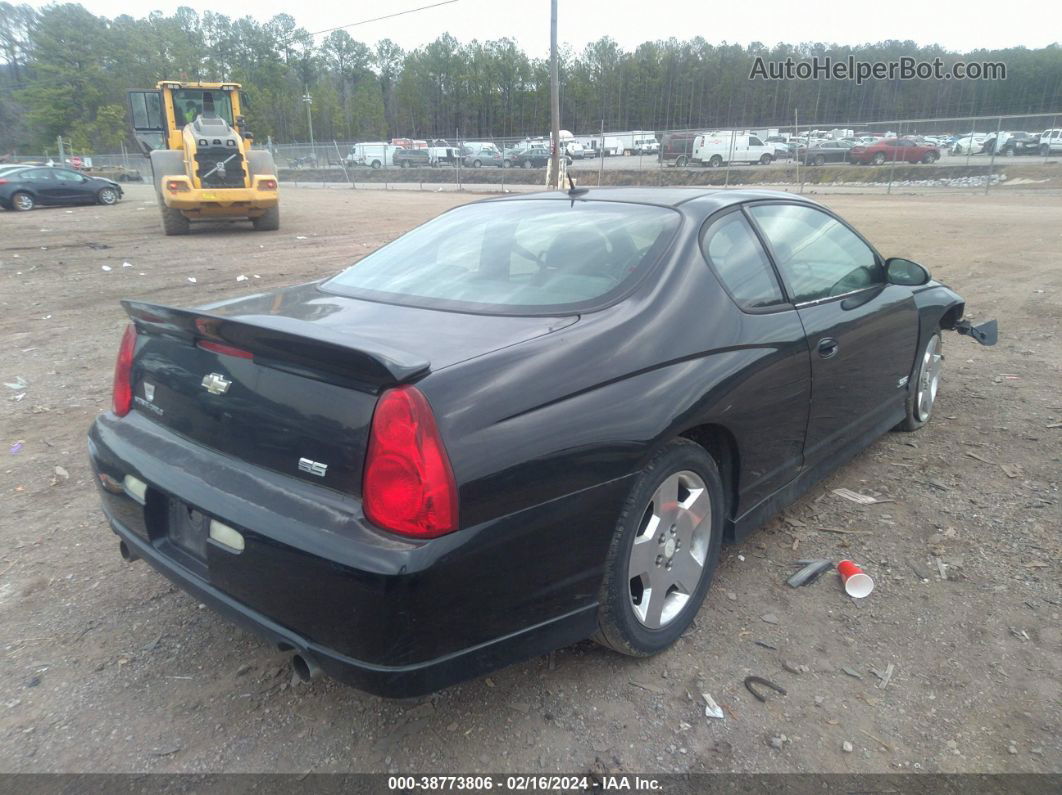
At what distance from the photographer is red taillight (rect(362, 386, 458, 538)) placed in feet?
6.35

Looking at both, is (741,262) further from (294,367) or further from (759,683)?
(294,367)

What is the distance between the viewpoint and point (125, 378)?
2.83m

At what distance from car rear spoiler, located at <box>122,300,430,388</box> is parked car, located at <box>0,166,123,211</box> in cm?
2645

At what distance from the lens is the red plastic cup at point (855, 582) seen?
3.04 meters

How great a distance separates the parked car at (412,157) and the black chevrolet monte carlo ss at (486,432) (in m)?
54.3

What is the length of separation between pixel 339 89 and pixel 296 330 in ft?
384

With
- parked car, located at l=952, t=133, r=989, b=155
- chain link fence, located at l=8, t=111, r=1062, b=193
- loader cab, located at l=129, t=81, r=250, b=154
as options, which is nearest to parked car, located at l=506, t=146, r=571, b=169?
chain link fence, located at l=8, t=111, r=1062, b=193

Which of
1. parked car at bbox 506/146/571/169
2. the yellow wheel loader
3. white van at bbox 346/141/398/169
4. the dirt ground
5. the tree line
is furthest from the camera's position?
→ the tree line

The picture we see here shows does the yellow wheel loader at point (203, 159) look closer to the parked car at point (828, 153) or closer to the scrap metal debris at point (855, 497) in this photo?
the scrap metal debris at point (855, 497)

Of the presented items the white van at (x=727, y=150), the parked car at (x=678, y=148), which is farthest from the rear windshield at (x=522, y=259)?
the parked car at (x=678, y=148)

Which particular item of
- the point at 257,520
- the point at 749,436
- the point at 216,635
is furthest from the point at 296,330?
the point at 749,436

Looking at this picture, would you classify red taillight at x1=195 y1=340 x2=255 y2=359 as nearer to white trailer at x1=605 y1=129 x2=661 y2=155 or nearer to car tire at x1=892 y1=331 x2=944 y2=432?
car tire at x1=892 y1=331 x2=944 y2=432

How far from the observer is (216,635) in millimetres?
2807

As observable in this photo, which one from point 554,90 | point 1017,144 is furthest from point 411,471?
point 1017,144
